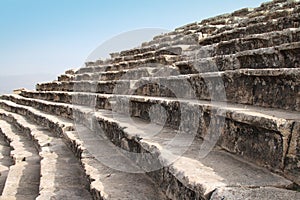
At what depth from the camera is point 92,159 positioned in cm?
333

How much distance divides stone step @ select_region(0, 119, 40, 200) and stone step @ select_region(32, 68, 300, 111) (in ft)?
6.39

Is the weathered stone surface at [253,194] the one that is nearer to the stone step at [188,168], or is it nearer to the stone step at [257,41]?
the stone step at [188,168]

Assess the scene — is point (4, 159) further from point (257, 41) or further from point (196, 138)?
point (257, 41)

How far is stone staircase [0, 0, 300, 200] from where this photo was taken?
1.79 meters

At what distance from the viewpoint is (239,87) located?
9.12 ft

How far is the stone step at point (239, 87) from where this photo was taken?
2.17m

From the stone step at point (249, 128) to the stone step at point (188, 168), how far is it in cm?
7

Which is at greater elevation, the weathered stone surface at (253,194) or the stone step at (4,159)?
the weathered stone surface at (253,194)

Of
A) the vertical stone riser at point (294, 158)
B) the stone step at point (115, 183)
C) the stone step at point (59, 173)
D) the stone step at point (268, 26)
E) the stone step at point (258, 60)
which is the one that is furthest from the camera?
the stone step at point (268, 26)

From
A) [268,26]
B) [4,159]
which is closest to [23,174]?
[4,159]

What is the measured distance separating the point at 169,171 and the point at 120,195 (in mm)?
469

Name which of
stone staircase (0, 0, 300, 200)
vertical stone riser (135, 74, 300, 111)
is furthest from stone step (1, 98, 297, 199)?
vertical stone riser (135, 74, 300, 111)

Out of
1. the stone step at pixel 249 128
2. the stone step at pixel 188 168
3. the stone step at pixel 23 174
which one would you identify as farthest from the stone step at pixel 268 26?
the stone step at pixel 23 174

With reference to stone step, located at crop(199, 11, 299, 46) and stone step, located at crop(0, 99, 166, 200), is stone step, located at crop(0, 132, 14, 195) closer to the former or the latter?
stone step, located at crop(0, 99, 166, 200)
